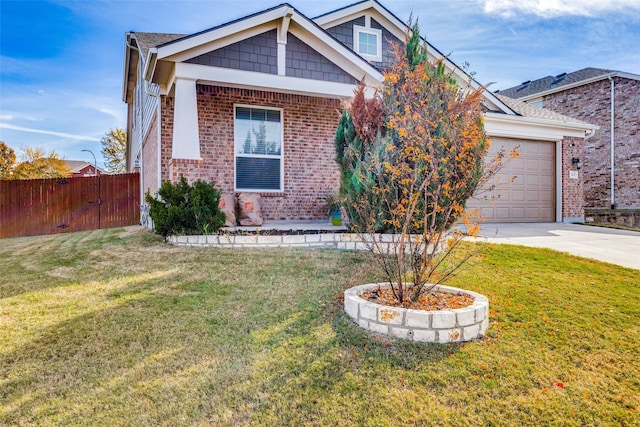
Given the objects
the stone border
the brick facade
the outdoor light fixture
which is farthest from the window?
the brick facade

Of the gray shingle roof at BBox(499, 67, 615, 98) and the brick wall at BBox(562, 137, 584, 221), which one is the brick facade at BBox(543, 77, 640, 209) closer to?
the gray shingle roof at BBox(499, 67, 615, 98)

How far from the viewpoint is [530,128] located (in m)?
11.0

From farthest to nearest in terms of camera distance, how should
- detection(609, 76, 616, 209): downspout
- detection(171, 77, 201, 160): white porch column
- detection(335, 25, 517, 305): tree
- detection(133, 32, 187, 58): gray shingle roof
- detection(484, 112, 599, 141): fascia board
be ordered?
detection(609, 76, 616, 209): downspout < detection(484, 112, 599, 141): fascia board < detection(133, 32, 187, 58): gray shingle roof < detection(171, 77, 201, 160): white porch column < detection(335, 25, 517, 305): tree

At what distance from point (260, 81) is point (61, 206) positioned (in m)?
9.06

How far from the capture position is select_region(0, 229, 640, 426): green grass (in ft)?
7.87

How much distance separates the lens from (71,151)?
27.7 meters

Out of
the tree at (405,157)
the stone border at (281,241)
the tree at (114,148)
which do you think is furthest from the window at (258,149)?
the tree at (114,148)

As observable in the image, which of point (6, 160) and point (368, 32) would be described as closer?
point (368, 32)

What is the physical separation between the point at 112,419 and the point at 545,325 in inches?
141

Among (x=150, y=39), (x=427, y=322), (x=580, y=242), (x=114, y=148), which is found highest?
(x=114, y=148)

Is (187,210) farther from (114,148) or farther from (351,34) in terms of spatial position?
(114,148)

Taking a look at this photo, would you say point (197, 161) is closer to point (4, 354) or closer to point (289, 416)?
point (4, 354)

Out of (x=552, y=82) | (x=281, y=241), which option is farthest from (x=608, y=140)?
(x=281, y=241)

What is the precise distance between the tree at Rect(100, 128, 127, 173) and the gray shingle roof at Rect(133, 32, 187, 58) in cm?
2180
